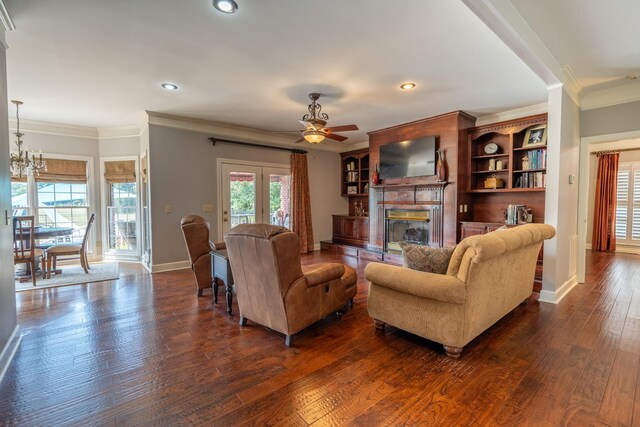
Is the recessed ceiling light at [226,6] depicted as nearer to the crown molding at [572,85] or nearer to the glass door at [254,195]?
the crown molding at [572,85]

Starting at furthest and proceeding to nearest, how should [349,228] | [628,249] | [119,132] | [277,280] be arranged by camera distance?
[349,228], [628,249], [119,132], [277,280]

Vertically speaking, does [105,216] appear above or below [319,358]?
above

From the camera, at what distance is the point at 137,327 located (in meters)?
2.90

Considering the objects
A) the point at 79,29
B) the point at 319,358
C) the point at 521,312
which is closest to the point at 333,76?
the point at 79,29

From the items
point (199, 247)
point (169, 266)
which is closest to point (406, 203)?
point (199, 247)

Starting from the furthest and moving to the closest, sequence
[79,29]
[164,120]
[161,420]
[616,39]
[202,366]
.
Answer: [164,120] → [616,39] → [79,29] → [202,366] → [161,420]

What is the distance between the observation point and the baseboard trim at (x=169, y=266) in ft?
16.8

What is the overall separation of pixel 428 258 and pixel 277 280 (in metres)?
1.29

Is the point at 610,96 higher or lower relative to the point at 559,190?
higher

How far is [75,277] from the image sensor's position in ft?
15.6

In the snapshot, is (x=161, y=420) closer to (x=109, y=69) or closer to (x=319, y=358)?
(x=319, y=358)

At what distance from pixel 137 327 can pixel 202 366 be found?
3.77 ft

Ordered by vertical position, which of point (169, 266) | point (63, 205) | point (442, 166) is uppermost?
point (442, 166)

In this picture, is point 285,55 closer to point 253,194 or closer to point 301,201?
point 253,194
